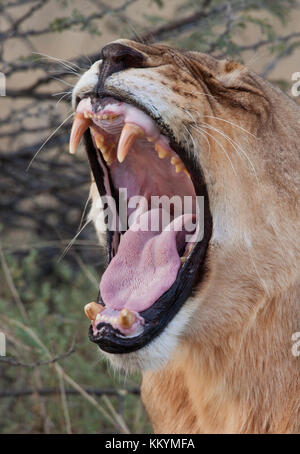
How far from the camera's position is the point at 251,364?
2.28 m

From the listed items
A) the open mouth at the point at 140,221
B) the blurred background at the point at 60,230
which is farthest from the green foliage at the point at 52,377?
the open mouth at the point at 140,221

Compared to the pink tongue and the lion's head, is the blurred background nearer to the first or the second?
the lion's head

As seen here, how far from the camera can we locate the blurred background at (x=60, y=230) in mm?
3662

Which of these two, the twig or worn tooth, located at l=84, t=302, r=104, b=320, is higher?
worn tooth, located at l=84, t=302, r=104, b=320

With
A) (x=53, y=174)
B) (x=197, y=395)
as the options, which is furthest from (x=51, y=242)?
(x=197, y=395)

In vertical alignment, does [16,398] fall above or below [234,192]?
below

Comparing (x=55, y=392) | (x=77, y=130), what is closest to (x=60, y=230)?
(x=55, y=392)

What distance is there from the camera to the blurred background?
366 cm

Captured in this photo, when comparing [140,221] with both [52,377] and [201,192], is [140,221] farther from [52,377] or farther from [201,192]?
[52,377]

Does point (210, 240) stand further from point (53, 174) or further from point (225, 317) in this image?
point (53, 174)

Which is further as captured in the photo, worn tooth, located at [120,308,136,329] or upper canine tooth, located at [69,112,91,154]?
upper canine tooth, located at [69,112,91,154]

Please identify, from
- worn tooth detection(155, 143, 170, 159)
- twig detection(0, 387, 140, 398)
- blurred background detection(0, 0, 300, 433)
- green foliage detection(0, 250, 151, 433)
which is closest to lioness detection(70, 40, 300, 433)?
worn tooth detection(155, 143, 170, 159)

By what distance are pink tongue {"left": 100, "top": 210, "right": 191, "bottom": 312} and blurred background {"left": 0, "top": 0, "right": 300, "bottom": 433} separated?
0.67m

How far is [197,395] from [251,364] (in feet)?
0.72
